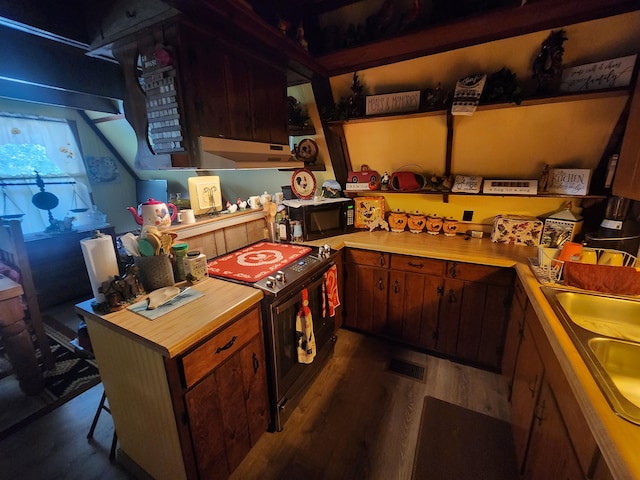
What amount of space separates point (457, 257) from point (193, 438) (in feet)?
6.11

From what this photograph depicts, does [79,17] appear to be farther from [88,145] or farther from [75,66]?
[88,145]

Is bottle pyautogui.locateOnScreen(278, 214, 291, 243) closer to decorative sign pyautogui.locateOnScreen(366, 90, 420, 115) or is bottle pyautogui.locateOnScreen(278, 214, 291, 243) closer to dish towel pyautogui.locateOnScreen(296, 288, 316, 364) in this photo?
dish towel pyautogui.locateOnScreen(296, 288, 316, 364)

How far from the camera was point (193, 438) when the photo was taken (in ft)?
3.73

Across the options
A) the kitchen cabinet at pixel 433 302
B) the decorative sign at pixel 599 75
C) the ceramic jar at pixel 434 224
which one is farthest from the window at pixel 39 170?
the decorative sign at pixel 599 75

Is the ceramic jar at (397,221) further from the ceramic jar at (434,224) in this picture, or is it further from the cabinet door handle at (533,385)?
the cabinet door handle at (533,385)

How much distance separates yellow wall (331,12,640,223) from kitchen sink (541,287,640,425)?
1.14 m

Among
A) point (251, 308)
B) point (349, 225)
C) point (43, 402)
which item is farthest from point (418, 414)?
point (43, 402)

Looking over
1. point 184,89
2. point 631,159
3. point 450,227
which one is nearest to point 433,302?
point 450,227

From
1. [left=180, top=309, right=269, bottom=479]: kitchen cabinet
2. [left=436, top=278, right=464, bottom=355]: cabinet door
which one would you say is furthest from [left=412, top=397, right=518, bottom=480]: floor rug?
[left=180, top=309, right=269, bottom=479]: kitchen cabinet

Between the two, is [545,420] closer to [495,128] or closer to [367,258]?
[367,258]

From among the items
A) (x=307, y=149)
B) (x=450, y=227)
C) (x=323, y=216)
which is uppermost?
(x=307, y=149)

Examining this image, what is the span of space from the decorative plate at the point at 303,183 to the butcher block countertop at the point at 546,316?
0.47m

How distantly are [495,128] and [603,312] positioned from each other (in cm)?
136

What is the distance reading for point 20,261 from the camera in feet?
6.25
